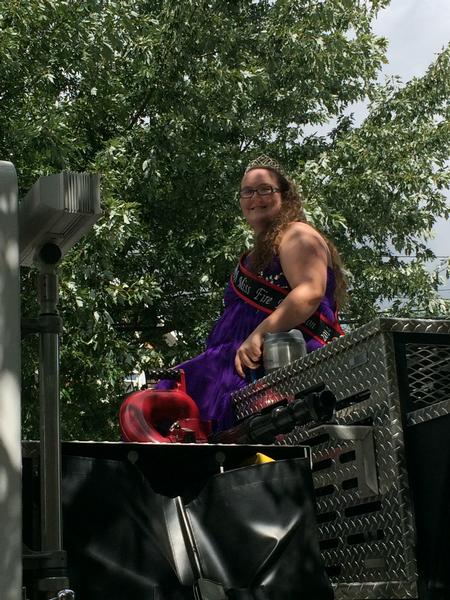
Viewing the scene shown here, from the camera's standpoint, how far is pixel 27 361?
16.6ft

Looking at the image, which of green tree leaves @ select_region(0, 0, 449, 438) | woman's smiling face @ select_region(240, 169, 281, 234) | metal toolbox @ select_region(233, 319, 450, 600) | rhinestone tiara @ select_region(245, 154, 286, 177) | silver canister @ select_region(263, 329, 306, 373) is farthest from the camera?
green tree leaves @ select_region(0, 0, 449, 438)

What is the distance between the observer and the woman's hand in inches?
158

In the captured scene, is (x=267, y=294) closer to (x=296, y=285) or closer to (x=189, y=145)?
(x=296, y=285)

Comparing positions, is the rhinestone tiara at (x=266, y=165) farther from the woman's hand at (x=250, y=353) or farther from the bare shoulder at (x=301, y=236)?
the woman's hand at (x=250, y=353)

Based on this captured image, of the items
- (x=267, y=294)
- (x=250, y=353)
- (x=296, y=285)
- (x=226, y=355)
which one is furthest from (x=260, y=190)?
(x=250, y=353)

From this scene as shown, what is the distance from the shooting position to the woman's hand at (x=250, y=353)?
4016 mm

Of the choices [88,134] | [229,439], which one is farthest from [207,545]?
[88,134]

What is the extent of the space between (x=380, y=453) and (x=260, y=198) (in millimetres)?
1973

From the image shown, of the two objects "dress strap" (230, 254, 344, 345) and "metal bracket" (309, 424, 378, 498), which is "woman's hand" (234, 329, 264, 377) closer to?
"dress strap" (230, 254, 344, 345)

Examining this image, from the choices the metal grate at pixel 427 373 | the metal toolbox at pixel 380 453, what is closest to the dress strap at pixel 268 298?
the metal toolbox at pixel 380 453

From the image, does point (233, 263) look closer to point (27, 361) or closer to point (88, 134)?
point (88, 134)

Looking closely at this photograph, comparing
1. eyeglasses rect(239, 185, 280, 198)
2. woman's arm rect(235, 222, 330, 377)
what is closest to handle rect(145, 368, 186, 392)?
woman's arm rect(235, 222, 330, 377)

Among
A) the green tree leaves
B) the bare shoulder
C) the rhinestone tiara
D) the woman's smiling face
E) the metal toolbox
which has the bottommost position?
the metal toolbox

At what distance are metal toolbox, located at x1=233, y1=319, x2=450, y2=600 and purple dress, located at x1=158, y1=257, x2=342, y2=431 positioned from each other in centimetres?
88
